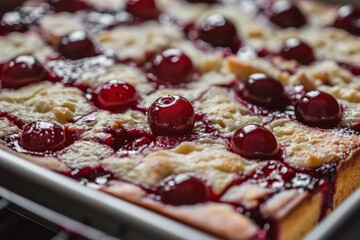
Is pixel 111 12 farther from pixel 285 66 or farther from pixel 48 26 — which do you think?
pixel 285 66

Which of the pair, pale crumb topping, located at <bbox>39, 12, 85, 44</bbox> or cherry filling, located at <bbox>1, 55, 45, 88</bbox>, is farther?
pale crumb topping, located at <bbox>39, 12, 85, 44</bbox>

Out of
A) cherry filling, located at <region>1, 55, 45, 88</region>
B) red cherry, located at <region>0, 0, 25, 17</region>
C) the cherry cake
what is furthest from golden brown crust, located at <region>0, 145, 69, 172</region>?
red cherry, located at <region>0, 0, 25, 17</region>

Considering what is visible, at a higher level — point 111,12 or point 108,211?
point 108,211

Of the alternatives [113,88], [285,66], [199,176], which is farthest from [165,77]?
[199,176]

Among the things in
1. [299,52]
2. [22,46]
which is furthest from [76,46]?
[299,52]

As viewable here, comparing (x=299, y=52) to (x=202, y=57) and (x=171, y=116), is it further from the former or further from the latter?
(x=171, y=116)

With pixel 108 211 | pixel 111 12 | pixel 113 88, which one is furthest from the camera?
pixel 111 12

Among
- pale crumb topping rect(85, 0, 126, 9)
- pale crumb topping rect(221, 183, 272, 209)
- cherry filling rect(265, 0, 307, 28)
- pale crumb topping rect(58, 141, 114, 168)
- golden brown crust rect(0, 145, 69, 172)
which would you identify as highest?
pale crumb topping rect(221, 183, 272, 209)

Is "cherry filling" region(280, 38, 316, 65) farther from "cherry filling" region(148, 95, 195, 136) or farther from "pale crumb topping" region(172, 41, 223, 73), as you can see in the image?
"cherry filling" region(148, 95, 195, 136)
